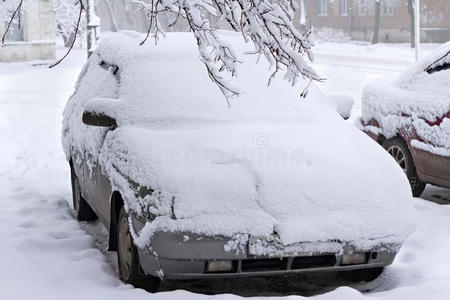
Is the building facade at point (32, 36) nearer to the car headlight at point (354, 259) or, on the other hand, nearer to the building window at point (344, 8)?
the building window at point (344, 8)

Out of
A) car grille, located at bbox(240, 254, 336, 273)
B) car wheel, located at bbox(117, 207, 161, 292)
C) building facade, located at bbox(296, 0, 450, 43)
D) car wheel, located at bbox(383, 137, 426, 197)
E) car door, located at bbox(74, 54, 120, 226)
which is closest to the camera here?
car grille, located at bbox(240, 254, 336, 273)

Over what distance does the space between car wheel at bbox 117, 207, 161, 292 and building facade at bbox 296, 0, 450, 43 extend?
38.9 metres

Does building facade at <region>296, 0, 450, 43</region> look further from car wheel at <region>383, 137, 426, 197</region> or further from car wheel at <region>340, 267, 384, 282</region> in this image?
car wheel at <region>340, 267, 384, 282</region>

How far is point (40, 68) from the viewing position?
28656 mm

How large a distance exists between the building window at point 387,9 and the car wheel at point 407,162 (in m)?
40.4

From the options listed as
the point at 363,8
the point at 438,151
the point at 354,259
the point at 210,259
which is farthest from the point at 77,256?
the point at 363,8

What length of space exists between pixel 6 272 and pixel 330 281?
7.39 ft

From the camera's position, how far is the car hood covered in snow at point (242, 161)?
4.19 m

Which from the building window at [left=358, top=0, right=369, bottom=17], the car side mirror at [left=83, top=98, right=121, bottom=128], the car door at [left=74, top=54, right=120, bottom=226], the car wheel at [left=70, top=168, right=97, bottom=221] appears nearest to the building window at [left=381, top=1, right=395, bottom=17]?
the building window at [left=358, top=0, right=369, bottom=17]

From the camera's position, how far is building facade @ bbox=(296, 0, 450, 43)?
41781mm

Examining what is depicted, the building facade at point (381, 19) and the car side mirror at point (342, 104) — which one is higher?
the car side mirror at point (342, 104)

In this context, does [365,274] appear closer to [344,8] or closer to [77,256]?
[77,256]

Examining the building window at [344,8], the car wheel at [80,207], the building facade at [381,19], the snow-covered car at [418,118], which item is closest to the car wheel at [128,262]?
the car wheel at [80,207]

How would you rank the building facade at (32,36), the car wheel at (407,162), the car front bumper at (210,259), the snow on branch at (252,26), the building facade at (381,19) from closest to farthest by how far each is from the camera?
the snow on branch at (252,26)
the car front bumper at (210,259)
the car wheel at (407,162)
the building facade at (32,36)
the building facade at (381,19)
